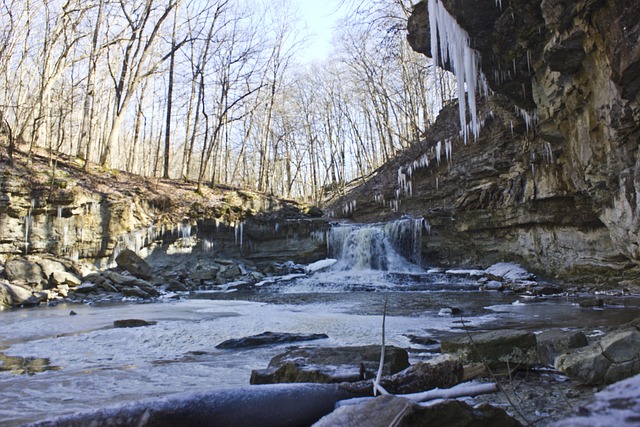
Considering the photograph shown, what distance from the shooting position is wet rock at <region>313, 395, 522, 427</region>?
5.60 ft

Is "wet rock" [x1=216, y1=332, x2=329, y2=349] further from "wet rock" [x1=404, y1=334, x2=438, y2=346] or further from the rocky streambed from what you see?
"wet rock" [x1=404, y1=334, x2=438, y2=346]

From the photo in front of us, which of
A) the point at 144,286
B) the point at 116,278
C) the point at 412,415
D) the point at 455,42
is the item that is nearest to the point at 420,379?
the point at 412,415

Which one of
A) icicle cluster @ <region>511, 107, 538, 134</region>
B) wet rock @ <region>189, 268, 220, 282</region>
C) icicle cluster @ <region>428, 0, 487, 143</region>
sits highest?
icicle cluster @ <region>428, 0, 487, 143</region>

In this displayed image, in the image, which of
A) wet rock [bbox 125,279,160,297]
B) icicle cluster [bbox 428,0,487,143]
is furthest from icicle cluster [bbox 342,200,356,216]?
icicle cluster [bbox 428,0,487,143]

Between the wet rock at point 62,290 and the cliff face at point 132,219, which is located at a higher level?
the cliff face at point 132,219

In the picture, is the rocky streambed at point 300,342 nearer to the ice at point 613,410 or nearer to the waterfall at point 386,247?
the ice at point 613,410

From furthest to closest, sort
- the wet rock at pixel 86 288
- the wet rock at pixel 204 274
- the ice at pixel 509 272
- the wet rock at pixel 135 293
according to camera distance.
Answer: the wet rock at pixel 204 274 → the ice at pixel 509 272 → the wet rock at pixel 86 288 → the wet rock at pixel 135 293

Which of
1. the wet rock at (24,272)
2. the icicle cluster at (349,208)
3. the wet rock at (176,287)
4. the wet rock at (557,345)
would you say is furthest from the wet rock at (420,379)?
the icicle cluster at (349,208)

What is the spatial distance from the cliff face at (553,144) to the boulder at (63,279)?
12814 millimetres

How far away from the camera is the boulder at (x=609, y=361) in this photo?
2.75m

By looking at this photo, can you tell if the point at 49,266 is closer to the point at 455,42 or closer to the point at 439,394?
the point at 455,42

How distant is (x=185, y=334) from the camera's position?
19.2 feet

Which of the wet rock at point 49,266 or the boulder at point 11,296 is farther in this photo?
the wet rock at point 49,266

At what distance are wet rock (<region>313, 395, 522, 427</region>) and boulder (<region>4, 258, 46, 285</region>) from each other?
1382cm
